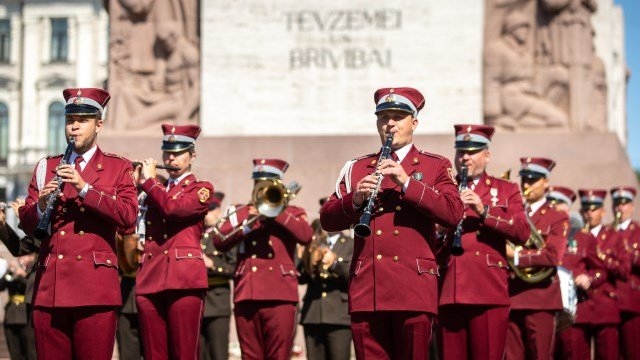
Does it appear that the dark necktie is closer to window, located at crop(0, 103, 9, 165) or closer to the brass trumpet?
the brass trumpet

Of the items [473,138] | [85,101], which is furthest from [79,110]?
[473,138]

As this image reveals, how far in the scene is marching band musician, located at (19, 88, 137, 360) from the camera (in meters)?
9.58

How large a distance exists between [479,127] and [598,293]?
4893mm

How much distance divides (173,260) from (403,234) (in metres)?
2.74

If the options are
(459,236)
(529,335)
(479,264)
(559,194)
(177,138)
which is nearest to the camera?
(459,236)

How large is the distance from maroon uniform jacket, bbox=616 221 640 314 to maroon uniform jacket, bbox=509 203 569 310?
300 centimetres

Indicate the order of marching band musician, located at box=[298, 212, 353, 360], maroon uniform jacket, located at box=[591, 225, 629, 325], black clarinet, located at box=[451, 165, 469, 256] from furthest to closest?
maroon uniform jacket, located at box=[591, 225, 629, 325]
marching band musician, located at box=[298, 212, 353, 360]
black clarinet, located at box=[451, 165, 469, 256]

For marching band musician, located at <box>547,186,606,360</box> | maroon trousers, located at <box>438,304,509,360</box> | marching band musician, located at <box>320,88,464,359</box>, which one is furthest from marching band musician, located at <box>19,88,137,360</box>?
marching band musician, located at <box>547,186,606,360</box>

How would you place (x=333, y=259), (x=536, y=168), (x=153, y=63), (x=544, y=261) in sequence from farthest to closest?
(x=153, y=63) < (x=333, y=259) < (x=536, y=168) < (x=544, y=261)

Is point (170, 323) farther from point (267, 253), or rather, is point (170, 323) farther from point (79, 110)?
point (79, 110)

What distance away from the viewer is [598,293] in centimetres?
1554

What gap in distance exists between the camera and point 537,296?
41.3 ft

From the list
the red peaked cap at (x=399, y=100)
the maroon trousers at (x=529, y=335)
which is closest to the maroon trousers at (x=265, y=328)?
the maroon trousers at (x=529, y=335)

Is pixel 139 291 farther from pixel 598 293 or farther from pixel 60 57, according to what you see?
pixel 60 57
